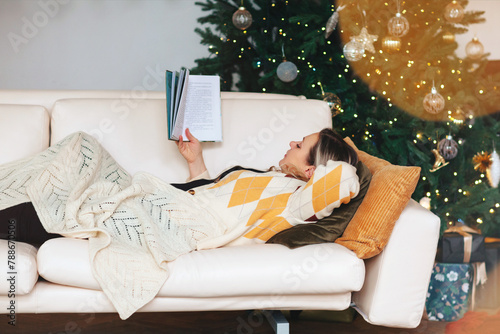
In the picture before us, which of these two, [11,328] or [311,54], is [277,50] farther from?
[11,328]

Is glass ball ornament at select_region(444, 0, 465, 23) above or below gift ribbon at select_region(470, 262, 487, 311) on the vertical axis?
above

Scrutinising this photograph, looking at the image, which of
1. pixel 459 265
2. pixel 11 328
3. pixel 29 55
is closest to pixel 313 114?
pixel 459 265

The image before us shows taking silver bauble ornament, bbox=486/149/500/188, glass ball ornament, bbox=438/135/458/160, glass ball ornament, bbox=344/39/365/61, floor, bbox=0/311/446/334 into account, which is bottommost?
floor, bbox=0/311/446/334

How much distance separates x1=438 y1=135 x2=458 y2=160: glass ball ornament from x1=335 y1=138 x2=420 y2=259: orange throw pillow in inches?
42.5

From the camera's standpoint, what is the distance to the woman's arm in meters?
2.12

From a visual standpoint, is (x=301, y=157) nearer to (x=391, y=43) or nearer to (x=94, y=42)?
(x=391, y=43)

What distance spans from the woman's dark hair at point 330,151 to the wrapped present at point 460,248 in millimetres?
736

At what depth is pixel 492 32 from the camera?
355cm

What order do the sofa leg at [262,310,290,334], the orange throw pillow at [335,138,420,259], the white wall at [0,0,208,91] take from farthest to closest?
the white wall at [0,0,208,91]
the sofa leg at [262,310,290,334]
the orange throw pillow at [335,138,420,259]

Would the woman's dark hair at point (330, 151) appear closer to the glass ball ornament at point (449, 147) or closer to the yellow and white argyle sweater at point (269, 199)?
the yellow and white argyle sweater at point (269, 199)

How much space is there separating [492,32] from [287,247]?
264 cm

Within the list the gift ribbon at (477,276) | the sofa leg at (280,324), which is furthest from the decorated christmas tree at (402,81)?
the sofa leg at (280,324)

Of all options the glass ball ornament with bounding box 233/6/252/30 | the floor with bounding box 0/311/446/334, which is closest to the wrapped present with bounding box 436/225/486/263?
the floor with bounding box 0/311/446/334

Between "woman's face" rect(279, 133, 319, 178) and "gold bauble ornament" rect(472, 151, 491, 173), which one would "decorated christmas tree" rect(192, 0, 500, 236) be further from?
"woman's face" rect(279, 133, 319, 178)
